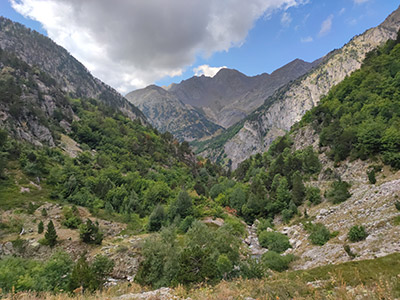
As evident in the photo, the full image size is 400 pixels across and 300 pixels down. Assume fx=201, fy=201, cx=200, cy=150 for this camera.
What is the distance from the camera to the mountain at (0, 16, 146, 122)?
146500mm

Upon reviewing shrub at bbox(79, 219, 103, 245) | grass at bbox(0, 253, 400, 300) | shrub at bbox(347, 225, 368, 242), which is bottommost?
shrub at bbox(347, 225, 368, 242)

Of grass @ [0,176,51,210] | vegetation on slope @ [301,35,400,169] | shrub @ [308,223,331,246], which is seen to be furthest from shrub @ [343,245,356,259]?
grass @ [0,176,51,210]

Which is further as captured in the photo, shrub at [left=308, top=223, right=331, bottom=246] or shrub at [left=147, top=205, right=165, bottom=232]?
shrub at [left=147, top=205, right=165, bottom=232]

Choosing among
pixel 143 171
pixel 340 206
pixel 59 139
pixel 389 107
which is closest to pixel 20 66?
pixel 59 139

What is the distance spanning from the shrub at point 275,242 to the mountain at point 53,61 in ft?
493

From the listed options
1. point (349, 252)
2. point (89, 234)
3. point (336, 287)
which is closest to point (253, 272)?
point (349, 252)

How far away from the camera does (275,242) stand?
2909 centimetres

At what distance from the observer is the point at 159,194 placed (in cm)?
5438

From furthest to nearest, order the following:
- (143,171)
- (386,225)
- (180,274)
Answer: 1. (143,171)
2. (386,225)
3. (180,274)

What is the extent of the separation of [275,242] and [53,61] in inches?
8421

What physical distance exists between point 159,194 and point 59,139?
1544 inches

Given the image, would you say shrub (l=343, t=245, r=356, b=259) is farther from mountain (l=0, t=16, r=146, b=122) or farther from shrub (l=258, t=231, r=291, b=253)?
mountain (l=0, t=16, r=146, b=122)

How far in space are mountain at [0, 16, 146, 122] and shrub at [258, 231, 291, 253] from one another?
150 metres

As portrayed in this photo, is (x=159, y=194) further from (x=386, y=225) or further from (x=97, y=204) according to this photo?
(x=386, y=225)
